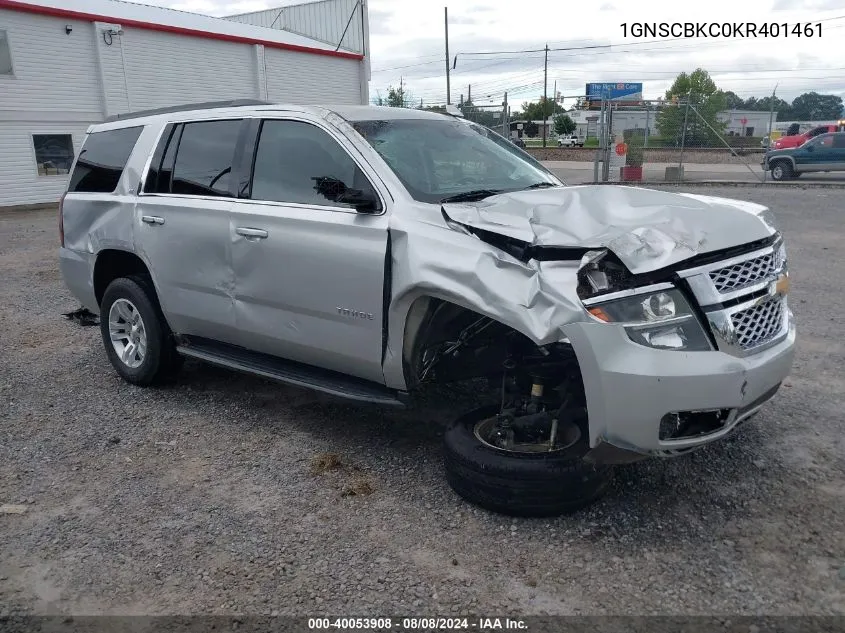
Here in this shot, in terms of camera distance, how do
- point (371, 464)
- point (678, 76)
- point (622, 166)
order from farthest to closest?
point (678, 76) < point (622, 166) < point (371, 464)

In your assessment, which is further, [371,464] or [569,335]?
[371,464]

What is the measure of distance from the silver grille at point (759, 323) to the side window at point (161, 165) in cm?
372

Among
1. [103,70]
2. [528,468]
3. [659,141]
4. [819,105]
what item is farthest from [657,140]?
[819,105]

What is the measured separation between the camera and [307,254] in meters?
4.07

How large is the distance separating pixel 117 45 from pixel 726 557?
2371 cm

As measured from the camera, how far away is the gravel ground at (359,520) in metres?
2.93

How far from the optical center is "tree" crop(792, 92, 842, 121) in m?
67.2

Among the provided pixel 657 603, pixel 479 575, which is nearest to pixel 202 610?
pixel 479 575

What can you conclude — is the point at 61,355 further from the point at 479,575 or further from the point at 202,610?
the point at 479,575

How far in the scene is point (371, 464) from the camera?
4.12 m

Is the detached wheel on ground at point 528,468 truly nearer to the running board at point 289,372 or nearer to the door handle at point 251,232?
the running board at point 289,372

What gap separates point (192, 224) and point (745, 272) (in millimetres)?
3261

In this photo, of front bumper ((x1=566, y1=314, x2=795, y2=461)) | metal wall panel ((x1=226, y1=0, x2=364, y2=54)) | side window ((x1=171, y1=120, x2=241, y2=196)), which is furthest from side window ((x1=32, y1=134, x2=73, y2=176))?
Answer: front bumper ((x1=566, y1=314, x2=795, y2=461))

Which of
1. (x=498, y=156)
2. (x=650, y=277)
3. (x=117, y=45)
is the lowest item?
(x=650, y=277)
